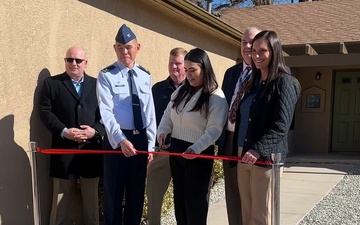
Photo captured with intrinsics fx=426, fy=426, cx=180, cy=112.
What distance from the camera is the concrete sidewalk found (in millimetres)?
5871

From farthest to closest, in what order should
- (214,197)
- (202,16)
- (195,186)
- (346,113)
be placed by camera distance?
(346,113)
(202,16)
(214,197)
(195,186)

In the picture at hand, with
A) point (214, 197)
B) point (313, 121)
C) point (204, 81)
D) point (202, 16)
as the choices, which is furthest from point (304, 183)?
point (204, 81)

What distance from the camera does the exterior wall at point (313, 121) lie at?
1212 cm

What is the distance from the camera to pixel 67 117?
420 cm

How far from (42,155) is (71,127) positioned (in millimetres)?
482

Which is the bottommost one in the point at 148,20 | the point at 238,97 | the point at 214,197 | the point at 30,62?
the point at 214,197

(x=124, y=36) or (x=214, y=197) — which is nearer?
(x=124, y=36)

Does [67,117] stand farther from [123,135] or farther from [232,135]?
[232,135]

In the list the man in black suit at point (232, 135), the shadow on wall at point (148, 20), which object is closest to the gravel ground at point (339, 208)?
the man in black suit at point (232, 135)

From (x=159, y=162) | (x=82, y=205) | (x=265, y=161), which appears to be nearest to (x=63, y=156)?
(x=82, y=205)

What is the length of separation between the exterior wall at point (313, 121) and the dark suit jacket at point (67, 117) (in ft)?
29.2

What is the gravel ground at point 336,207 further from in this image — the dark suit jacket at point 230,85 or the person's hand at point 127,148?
the person's hand at point 127,148

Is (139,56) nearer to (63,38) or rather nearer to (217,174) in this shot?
(63,38)

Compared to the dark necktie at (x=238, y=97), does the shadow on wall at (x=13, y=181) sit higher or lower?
lower
